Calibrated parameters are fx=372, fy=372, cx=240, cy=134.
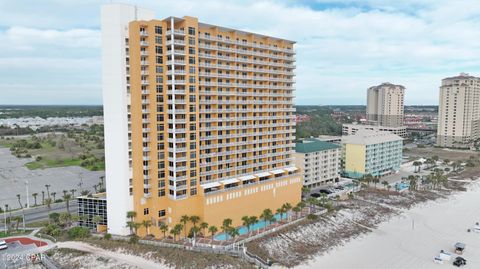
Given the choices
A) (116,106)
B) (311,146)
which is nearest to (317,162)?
(311,146)

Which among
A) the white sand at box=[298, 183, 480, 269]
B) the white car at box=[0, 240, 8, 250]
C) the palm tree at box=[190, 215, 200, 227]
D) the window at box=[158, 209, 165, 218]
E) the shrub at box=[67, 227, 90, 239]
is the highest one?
the window at box=[158, 209, 165, 218]

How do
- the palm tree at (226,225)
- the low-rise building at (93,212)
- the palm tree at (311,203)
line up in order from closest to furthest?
the palm tree at (226,225), the low-rise building at (93,212), the palm tree at (311,203)

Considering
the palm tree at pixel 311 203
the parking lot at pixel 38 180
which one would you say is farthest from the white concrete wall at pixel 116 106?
the parking lot at pixel 38 180

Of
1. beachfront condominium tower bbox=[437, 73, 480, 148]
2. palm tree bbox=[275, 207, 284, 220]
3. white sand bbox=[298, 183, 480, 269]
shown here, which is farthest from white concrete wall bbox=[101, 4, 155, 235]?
beachfront condominium tower bbox=[437, 73, 480, 148]

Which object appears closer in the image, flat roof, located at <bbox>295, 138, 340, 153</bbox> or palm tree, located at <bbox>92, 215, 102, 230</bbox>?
palm tree, located at <bbox>92, 215, 102, 230</bbox>

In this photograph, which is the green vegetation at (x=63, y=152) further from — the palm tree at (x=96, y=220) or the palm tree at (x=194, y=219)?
the palm tree at (x=194, y=219)

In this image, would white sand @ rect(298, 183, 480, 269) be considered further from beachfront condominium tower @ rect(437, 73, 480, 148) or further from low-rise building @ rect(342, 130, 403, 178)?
beachfront condominium tower @ rect(437, 73, 480, 148)
